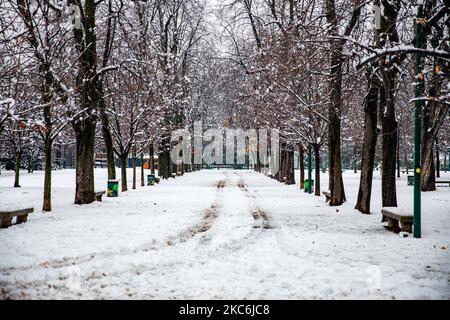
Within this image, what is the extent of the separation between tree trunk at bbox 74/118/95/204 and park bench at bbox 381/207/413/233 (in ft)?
34.5

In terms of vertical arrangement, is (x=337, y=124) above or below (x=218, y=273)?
above

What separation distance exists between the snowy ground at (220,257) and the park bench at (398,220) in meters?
0.31

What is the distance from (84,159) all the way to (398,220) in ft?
36.3

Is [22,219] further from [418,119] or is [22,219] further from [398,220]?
[418,119]

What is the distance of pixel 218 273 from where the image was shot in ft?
20.2

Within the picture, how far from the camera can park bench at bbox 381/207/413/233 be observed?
9383mm

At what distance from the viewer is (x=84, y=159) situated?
1559 cm

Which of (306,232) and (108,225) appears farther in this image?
(108,225)

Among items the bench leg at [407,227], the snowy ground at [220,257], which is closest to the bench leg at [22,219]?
the snowy ground at [220,257]

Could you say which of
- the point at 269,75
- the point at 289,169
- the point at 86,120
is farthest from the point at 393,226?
the point at 289,169

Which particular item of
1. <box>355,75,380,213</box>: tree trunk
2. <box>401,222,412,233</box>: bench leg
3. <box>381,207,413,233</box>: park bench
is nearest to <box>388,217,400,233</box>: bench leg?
<box>381,207,413,233</box>: park bench
